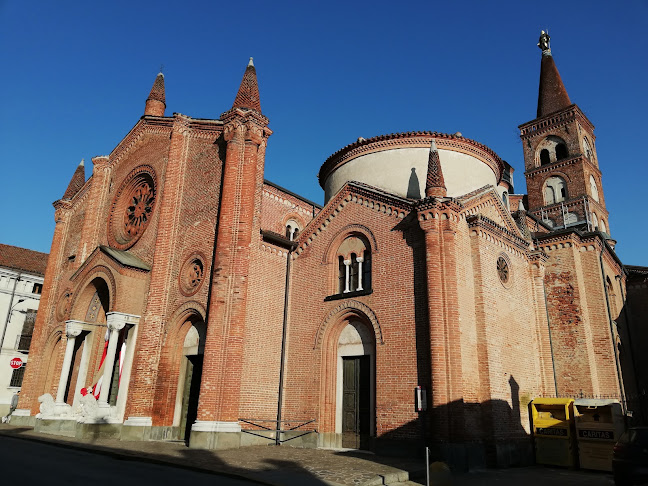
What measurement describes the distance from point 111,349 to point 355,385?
8759 mm

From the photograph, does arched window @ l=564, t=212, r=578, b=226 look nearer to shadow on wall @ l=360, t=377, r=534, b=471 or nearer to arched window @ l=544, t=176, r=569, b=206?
arched window @ l=544, t=176, r=569, b=206

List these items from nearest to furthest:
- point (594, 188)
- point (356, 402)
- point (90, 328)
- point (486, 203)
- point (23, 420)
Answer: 1. point (356, 402)
2. point (486, 203)
3. point (90, 328)
4. point (23, 420)
5. point (594, 188)

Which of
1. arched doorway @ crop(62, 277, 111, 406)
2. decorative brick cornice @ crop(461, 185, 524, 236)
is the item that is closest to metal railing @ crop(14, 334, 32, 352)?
arched doorway @ crop(62, 277, 111, 406)

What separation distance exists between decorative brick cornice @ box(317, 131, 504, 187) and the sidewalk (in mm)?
11944

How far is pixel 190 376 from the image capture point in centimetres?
1698

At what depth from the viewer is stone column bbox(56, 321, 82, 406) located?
1853 cm

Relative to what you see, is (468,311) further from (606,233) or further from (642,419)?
(606,233)

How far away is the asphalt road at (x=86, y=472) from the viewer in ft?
27.3

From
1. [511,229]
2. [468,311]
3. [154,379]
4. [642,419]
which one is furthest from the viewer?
[642,419]

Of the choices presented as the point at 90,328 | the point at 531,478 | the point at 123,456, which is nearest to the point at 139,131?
the point at 90,328

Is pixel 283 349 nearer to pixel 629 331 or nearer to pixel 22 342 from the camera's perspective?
pixel 629 331

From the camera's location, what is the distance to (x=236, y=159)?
16.8 m

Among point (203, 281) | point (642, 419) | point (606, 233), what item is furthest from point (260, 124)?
point (606, 233)

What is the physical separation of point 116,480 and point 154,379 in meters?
8.19
